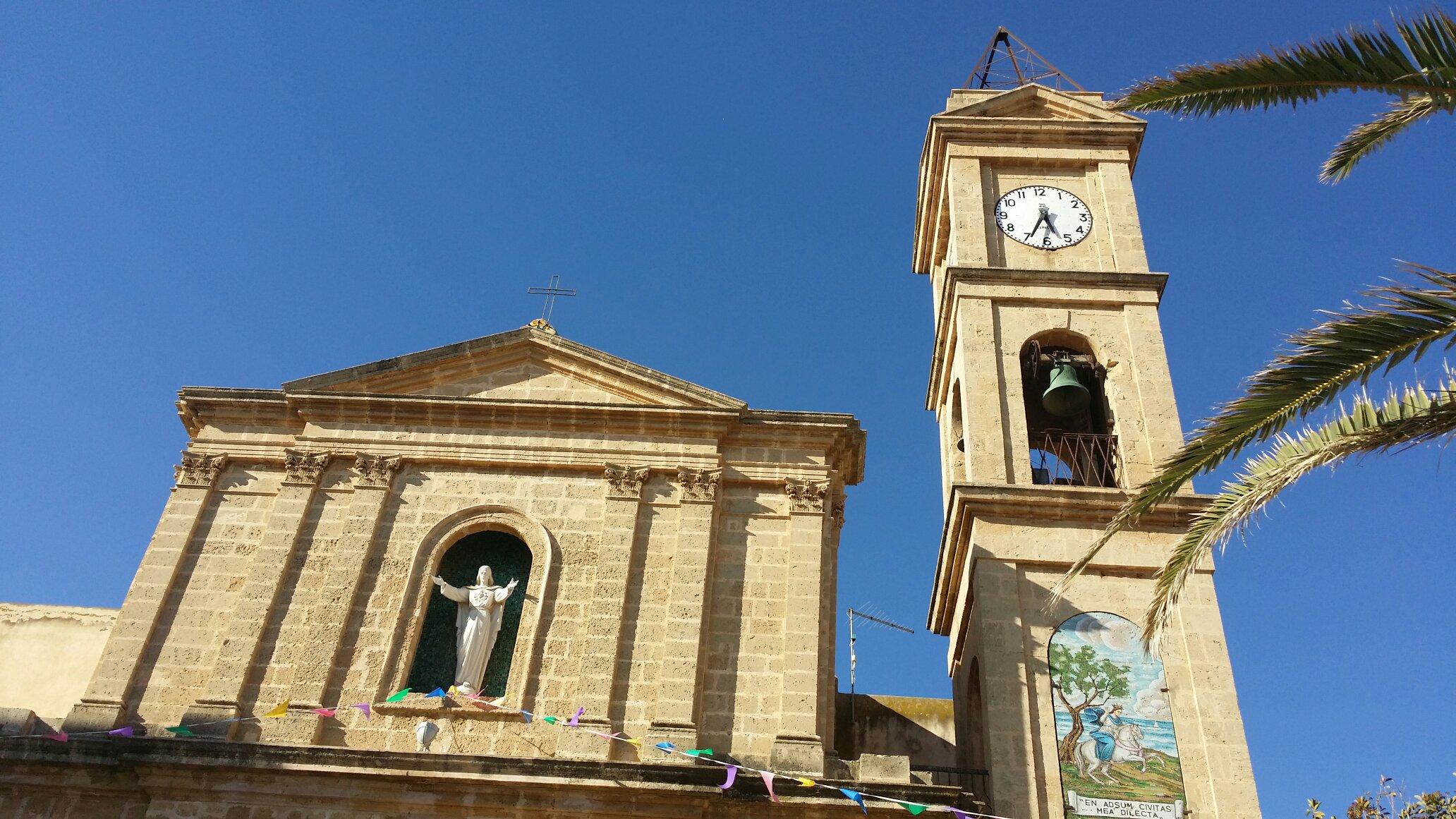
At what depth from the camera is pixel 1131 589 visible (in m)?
14.8

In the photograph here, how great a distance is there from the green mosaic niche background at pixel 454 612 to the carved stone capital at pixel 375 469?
1285mm

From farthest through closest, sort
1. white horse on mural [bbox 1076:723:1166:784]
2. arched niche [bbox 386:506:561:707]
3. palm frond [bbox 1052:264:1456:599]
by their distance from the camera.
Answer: arched niche [bbox 386:506:561:707] → white horse on mural [bbox 1076:723:1166:784] → palm frond [bbox 1052:264:1456:599]

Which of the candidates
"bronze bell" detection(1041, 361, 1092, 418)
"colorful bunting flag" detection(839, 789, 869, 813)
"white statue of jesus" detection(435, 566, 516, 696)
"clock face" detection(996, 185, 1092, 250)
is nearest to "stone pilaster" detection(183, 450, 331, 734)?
"white statue of jesus" detection(435, 566, 516, 696)

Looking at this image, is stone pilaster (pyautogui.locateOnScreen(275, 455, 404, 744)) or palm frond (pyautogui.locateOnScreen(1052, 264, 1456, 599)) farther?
stone pilaster (pyautogui.locateOnScreen(275, 455, 404, 744))

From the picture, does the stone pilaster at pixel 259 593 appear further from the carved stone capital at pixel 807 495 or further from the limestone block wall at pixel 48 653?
the carved stone capital at pixel 807 495

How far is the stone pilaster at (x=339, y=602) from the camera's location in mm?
13977

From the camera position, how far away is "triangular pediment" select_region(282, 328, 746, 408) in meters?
17.0

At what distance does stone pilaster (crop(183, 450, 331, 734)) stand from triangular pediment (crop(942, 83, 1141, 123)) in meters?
11.6

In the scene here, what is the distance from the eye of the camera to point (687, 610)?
48.3 feet

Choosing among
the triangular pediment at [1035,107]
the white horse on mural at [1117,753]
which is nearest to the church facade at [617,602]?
the white horse on mural at [1117,753]

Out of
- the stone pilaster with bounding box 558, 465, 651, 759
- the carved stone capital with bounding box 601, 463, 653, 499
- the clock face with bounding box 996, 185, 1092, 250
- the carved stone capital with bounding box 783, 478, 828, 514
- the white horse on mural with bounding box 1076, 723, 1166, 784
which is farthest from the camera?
the clock face with bounding box 996, 185, 1092, 250

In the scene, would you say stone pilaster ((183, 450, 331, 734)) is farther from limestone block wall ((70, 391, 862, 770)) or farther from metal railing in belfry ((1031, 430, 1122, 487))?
metal railing in belfry ((1031, 430, 1122, 487))

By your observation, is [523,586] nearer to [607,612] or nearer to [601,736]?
[607,612]

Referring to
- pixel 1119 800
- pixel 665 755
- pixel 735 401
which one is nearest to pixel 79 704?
pixel 665 755
